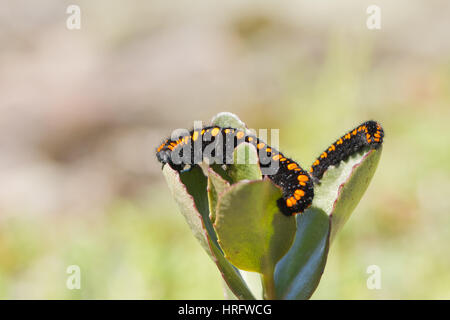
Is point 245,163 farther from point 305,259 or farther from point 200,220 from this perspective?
point 305,259

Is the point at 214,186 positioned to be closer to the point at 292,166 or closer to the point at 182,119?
the point at 292,166

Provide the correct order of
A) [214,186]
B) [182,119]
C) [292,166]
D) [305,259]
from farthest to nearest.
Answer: [182,119], [292,166], [305,259], [214,186]

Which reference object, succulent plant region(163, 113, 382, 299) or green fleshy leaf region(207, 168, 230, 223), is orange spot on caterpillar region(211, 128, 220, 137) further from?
green fleshy leaf region(207, 168, 230, 223)

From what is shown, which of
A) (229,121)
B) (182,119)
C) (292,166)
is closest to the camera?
(229,121)

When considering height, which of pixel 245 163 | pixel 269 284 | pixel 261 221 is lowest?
pixel 269 284

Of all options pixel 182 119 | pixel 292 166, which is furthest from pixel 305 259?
pixel 182 119

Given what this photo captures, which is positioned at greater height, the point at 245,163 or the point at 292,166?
the point at 292,166

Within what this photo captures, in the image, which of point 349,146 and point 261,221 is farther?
point 349,146
